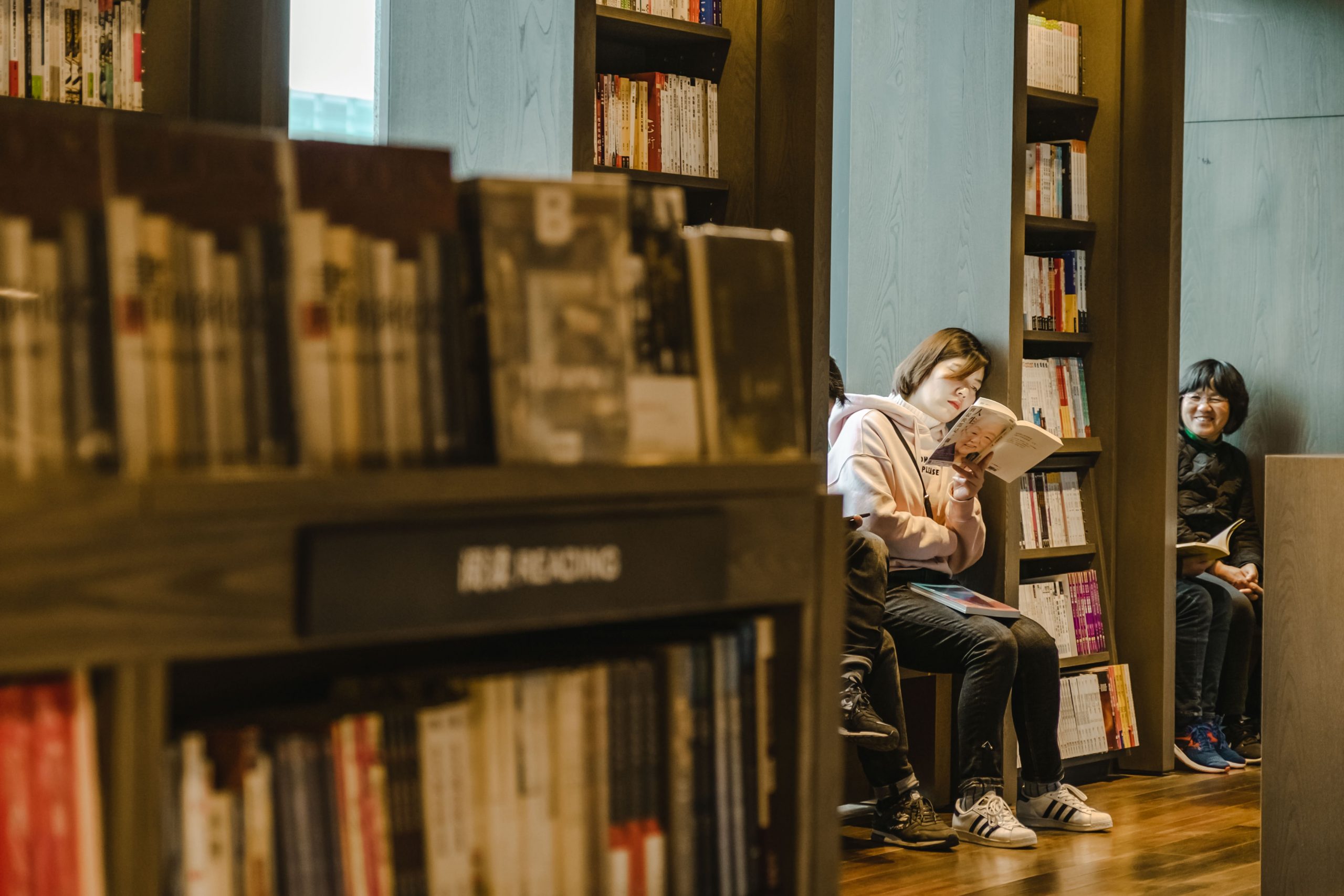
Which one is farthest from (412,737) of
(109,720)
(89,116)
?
(89,116)

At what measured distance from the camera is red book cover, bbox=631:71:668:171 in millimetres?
3619

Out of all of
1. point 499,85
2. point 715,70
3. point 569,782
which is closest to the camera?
point 569,782

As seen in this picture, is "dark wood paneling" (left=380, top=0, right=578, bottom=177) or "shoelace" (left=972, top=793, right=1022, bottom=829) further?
"shoelace" (left=972, top=793, right=1022, bottom=829)

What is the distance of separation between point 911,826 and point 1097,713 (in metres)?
1.14

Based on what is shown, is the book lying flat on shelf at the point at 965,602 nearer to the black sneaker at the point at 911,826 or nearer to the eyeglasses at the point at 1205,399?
the black sneaker at the point at 911,826

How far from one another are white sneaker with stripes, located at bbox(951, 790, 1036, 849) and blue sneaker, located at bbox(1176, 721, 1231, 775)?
1.21m

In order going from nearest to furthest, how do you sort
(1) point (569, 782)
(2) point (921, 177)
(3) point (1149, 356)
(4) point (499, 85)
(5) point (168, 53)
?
(1) point (569, 782), (5) point (168, 53), (4) point (499, 85), (2) point (921, 177), (3) point (1149, 356)

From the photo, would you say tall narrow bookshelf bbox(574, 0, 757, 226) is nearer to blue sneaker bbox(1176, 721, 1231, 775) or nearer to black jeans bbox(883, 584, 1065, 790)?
black jeans bbox(883, 584, 1065, 790)

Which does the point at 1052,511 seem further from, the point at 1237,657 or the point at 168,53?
the point at 168,53

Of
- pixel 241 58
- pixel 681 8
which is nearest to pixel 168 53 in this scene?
pixel 241 58

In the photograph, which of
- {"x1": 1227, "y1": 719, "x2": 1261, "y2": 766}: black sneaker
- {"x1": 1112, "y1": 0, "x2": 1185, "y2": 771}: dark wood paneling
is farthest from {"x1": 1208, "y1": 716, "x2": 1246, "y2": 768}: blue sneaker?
{"x1": 1112, "y1": 0, "x2": 1185, "y2": 771}: dark wood paneling

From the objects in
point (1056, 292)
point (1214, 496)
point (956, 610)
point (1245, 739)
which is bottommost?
point (1245, 739)

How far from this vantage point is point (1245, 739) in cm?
496

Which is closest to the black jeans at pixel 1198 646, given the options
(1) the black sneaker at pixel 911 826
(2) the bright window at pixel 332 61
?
(1) the black sneaker at pixel 911 826
